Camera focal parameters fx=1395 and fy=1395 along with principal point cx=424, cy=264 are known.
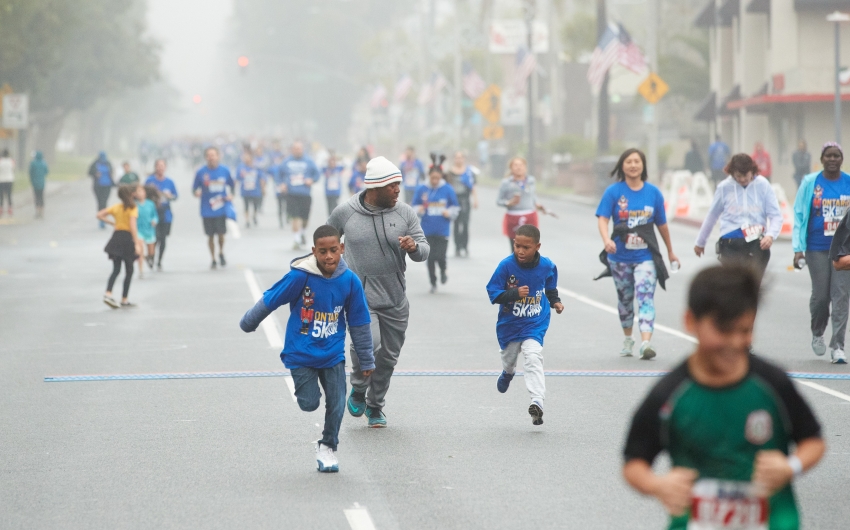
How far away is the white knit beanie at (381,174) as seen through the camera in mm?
8695

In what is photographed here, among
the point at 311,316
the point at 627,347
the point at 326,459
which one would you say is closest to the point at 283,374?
the point at 627,347

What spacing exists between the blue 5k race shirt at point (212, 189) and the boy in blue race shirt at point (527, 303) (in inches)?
519

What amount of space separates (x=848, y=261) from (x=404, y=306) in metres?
3.28

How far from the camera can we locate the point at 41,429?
9.13 m

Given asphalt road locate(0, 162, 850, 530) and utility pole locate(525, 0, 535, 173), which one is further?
utility pole locate(525, 0, 535, 173)

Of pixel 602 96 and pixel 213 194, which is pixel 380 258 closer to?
pixel 213 194

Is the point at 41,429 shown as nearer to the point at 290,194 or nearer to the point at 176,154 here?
the point at 290,194

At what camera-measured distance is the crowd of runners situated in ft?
12.1

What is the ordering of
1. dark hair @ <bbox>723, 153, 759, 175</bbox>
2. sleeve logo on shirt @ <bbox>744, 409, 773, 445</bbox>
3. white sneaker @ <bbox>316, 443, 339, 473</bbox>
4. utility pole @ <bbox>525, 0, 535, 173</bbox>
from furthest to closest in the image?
utility pole @ <bbox>525, 0, 535, 173</bbox> → dark hair @ <bbox>723, 153, 759, 175</bbox> → white sneaker @ <bbox>316, 443, 339, 473</bbox> → sleeve logo on shirt @ <bbox>744, 409, 773, 445</bbox>

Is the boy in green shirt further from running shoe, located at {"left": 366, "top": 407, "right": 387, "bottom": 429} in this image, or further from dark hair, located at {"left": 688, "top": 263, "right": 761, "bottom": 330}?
running shoe, located at {"left": 366, "top": 407, "right": 387, "bottom": 429}

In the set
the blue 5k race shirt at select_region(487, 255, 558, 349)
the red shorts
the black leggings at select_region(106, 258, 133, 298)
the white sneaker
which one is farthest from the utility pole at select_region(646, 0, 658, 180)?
the white sneaker

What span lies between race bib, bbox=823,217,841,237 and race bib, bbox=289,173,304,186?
15.3 m

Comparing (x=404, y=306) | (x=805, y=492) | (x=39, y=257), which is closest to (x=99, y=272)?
(x=39, y=257)

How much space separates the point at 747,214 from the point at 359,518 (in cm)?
593
